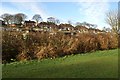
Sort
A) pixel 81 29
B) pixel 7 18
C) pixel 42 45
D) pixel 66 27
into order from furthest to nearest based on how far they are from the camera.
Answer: pixel 81 29, pixel 66 27, pixel 7 18, pixel 42 45

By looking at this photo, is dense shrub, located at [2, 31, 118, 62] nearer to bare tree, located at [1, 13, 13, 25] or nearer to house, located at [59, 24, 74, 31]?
house, located at [59, 24, 74, 31]

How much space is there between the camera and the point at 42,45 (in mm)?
18766

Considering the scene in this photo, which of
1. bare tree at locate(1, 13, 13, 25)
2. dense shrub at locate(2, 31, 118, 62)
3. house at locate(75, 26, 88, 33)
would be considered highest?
bare tree at locate(1, 13, 13, 25)

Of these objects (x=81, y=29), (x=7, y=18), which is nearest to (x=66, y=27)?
(x=81, y=29)

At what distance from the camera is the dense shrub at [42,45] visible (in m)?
16.9

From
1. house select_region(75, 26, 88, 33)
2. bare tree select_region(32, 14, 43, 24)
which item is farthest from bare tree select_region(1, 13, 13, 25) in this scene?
house select_region(75, 26, 88, 33)

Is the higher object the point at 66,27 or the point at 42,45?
the point at 66,27

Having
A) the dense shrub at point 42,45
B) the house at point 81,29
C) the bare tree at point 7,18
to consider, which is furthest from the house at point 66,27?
the bare tree at point 7,18

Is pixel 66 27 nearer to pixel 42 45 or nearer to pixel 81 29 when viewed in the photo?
pixel 81 29

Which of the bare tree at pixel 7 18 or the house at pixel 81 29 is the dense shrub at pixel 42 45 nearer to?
the house at pixel 81 29

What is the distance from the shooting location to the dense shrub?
55.6ft

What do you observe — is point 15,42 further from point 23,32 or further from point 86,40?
point 86,40

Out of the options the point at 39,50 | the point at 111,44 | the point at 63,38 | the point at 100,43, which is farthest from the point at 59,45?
the point at 111,44

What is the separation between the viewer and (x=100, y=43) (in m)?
26.7
